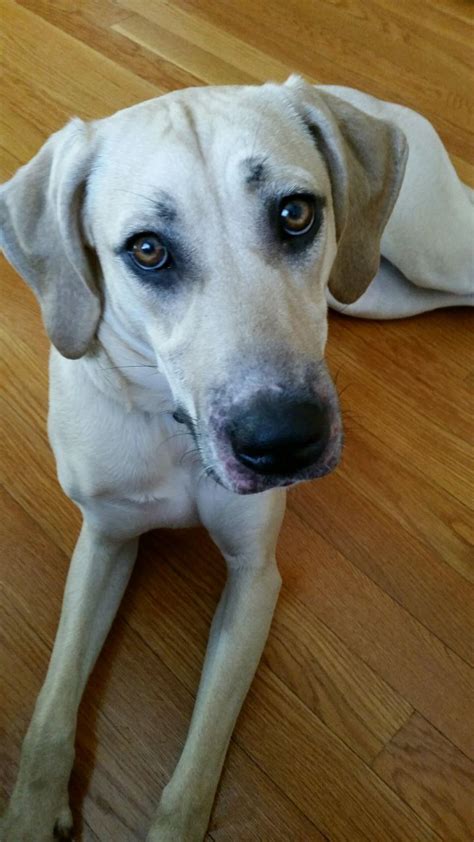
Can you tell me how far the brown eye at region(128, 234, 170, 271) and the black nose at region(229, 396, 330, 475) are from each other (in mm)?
294

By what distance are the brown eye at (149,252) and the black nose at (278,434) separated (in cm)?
29

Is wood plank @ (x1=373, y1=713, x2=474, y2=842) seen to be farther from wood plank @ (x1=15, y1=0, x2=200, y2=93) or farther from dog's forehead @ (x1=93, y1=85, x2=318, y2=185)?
wood plank @ (x1=15, y1=0, x2=200, y2=93)

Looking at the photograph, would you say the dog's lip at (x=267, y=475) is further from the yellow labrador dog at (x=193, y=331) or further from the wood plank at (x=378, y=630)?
the wood plank at (x=378, y=630)

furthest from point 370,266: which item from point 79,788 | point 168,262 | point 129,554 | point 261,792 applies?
point 79,788

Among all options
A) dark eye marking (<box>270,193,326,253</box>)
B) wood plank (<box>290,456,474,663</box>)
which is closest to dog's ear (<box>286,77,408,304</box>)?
dark eye marking (<box>270,193,326,253</box>)

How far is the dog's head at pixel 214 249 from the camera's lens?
44.4 inches

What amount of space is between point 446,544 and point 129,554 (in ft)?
2.66

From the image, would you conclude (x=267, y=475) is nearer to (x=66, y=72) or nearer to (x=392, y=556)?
(x=392, y=556)

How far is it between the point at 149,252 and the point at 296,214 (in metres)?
0.25

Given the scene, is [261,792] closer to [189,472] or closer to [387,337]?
Answer: [189,472]

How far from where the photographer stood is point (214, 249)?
3.86 feet

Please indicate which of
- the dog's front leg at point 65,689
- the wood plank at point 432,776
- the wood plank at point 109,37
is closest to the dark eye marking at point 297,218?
the dog's front leg at point 65,689

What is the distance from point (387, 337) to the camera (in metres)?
2.37

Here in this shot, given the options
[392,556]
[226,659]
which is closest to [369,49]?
[392,556]
